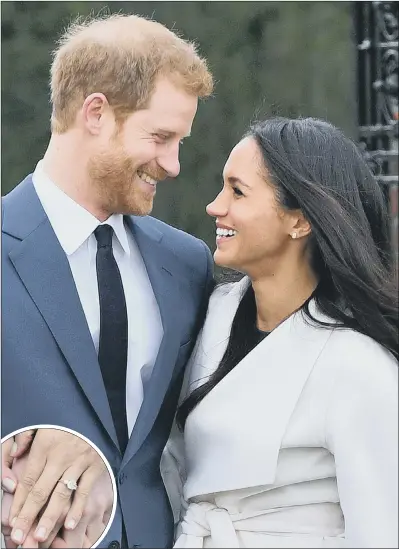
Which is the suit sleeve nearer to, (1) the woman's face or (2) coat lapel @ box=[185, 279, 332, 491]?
(2) coat lapel @ box=[185, 279, 332, 491]

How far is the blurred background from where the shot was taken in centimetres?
A: 902

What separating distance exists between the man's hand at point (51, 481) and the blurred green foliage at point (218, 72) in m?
5.93

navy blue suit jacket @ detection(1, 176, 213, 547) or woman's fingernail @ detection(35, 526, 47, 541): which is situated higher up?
navy blue suit jacket @ detection(1, 176, 213, 547)

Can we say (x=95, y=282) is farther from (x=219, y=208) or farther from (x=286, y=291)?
(x=286, y=291)

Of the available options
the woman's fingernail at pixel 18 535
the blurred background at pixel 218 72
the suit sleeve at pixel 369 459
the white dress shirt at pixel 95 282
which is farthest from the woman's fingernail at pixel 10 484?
the blurred background at pixel 218 72

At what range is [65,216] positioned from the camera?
3.59 metres

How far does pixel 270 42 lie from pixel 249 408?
6547 millimetres

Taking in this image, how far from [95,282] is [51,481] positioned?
2.34 feet

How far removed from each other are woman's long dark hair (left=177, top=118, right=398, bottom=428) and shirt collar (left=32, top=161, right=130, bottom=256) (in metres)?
0.58

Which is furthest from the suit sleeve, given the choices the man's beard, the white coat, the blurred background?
the blurred background

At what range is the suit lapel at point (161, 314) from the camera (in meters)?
3.55

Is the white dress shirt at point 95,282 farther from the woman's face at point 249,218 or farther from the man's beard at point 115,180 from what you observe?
the woman's face at point 249,218

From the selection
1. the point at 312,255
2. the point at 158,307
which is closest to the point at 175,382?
the point at 158,307

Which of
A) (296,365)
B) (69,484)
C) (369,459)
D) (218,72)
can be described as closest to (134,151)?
(296,365)
